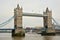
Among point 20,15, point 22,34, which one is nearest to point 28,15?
point 20,15

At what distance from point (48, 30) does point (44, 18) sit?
15.2ft

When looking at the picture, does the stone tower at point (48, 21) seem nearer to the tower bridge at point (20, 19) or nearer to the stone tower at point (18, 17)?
the tower bridge at point (20, 19)

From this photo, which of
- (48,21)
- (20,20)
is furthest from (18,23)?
(48,21)

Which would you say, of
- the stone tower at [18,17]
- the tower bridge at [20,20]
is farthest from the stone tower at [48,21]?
the stone tower at [18,17]

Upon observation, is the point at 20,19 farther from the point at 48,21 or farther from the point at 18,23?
the point at 48,21

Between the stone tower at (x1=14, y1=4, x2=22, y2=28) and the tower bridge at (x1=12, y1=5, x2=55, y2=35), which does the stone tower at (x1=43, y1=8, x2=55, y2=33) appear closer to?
the tower bridge at (x1=12, y1=5, x2=55, y2=35)

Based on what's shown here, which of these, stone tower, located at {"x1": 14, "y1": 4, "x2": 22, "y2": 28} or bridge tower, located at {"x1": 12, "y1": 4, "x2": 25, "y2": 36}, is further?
stone tower, located at {"x1": 14, "y1": 4, "x2": 22, "y2": 28}

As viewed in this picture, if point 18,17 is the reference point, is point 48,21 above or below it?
below

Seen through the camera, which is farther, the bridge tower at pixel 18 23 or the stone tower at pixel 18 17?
the stone tower at pixel 18 17

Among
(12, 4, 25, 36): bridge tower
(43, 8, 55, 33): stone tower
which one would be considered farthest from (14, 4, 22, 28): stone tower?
(43, 8, 55, 33): stone tower

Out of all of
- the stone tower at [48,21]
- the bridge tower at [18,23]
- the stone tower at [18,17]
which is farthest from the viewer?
the stone tower at [48,21]

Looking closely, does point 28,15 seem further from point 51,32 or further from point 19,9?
point 51,32

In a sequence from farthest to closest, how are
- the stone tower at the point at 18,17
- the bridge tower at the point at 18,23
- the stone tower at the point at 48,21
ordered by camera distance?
the stone tower at the point at 48,21, the stone tower at the point at 18,17, the bridge tower at the point at 18,23

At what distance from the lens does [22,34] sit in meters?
57.4
